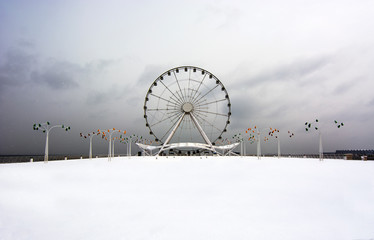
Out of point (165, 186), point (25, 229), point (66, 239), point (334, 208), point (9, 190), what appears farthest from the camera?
point (165, 186)

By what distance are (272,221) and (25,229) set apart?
26.4 feet

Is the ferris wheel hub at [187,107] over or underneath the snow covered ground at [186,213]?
over

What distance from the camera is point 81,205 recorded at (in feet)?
36.7

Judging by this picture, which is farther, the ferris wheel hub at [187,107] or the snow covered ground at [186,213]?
the ferris wheel hub at [187,107]

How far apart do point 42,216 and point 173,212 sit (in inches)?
187

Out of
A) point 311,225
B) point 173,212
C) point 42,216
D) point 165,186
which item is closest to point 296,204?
point 311,225

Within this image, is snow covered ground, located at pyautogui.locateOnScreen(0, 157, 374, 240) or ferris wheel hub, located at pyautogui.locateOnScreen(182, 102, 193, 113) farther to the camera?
ferris wheel hub, located at pyautogui.locateOnScreen(182, 102, 193, 113)

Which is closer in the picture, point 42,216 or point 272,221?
point 272,221

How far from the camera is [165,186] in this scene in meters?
15.8

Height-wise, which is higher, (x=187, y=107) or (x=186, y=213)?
(x=187, y=107)

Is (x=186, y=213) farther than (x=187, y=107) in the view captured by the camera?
No

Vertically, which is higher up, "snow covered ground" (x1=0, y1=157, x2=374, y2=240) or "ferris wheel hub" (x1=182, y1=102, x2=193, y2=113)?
"ferris wheel hub" (x1=182, y1=102, x2=193, y2=113)

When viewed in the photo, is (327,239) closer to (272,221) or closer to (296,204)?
(272,221)

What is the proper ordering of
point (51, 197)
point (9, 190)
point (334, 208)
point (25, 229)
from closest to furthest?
point (25, 229), point (334, 208), point (51, 197), point (9, 190)
